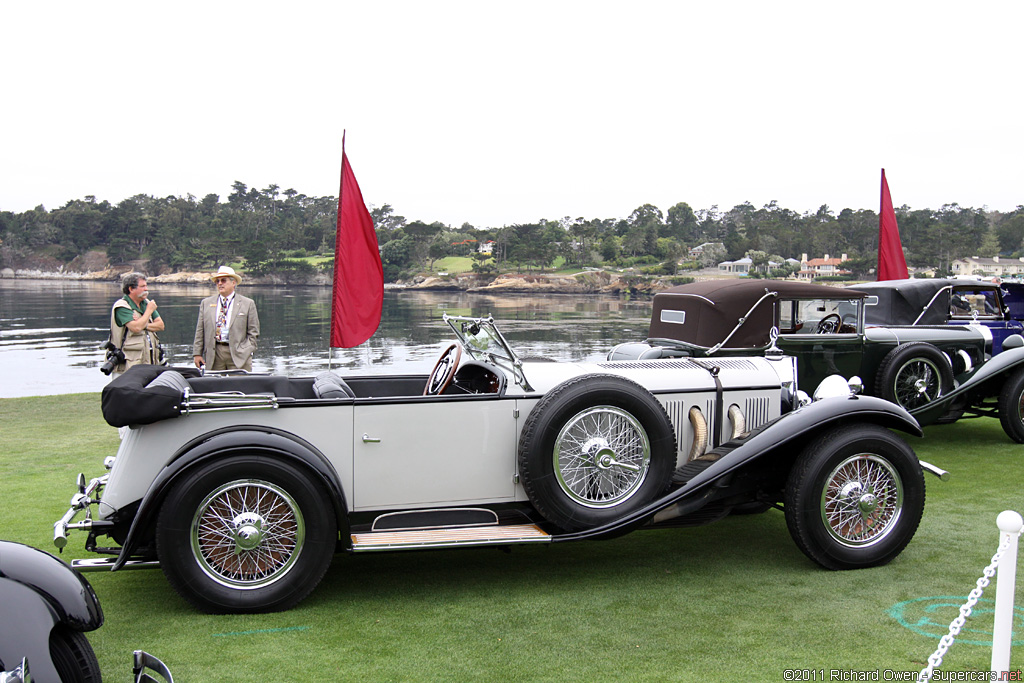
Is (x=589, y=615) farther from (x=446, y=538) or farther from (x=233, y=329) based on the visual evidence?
(x=233, y=329)

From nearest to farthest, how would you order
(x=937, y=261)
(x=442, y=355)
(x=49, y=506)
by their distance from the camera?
(x=442, y=355) → (x=49, y=506) → (x=937, y=261)

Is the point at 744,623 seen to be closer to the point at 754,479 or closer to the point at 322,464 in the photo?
the point at 754,479

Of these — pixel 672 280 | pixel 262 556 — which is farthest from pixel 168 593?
pixel 672 280

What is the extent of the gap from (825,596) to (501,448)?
195cm

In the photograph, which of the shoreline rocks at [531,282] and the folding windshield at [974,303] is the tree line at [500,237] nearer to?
the shoreline rocks at [531,282]

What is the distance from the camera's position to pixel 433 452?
4289 millimetres

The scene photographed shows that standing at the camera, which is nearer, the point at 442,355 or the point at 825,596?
the point at 825,596

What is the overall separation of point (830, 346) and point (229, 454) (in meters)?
6.84

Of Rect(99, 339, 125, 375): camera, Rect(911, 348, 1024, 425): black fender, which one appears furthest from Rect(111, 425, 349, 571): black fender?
Rect(911, 348, 1024, 425): black fender

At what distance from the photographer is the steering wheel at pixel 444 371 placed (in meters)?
4.98

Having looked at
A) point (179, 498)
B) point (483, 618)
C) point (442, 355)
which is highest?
point (442, 355)

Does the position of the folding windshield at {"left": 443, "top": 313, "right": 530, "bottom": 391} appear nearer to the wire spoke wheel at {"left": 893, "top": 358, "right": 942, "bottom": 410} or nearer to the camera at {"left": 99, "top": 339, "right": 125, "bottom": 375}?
the camera at {"left": 99, "top": 339, "right": 125, "bottom": 375}

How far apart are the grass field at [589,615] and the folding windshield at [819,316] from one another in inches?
133

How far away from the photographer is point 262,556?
392 cm
